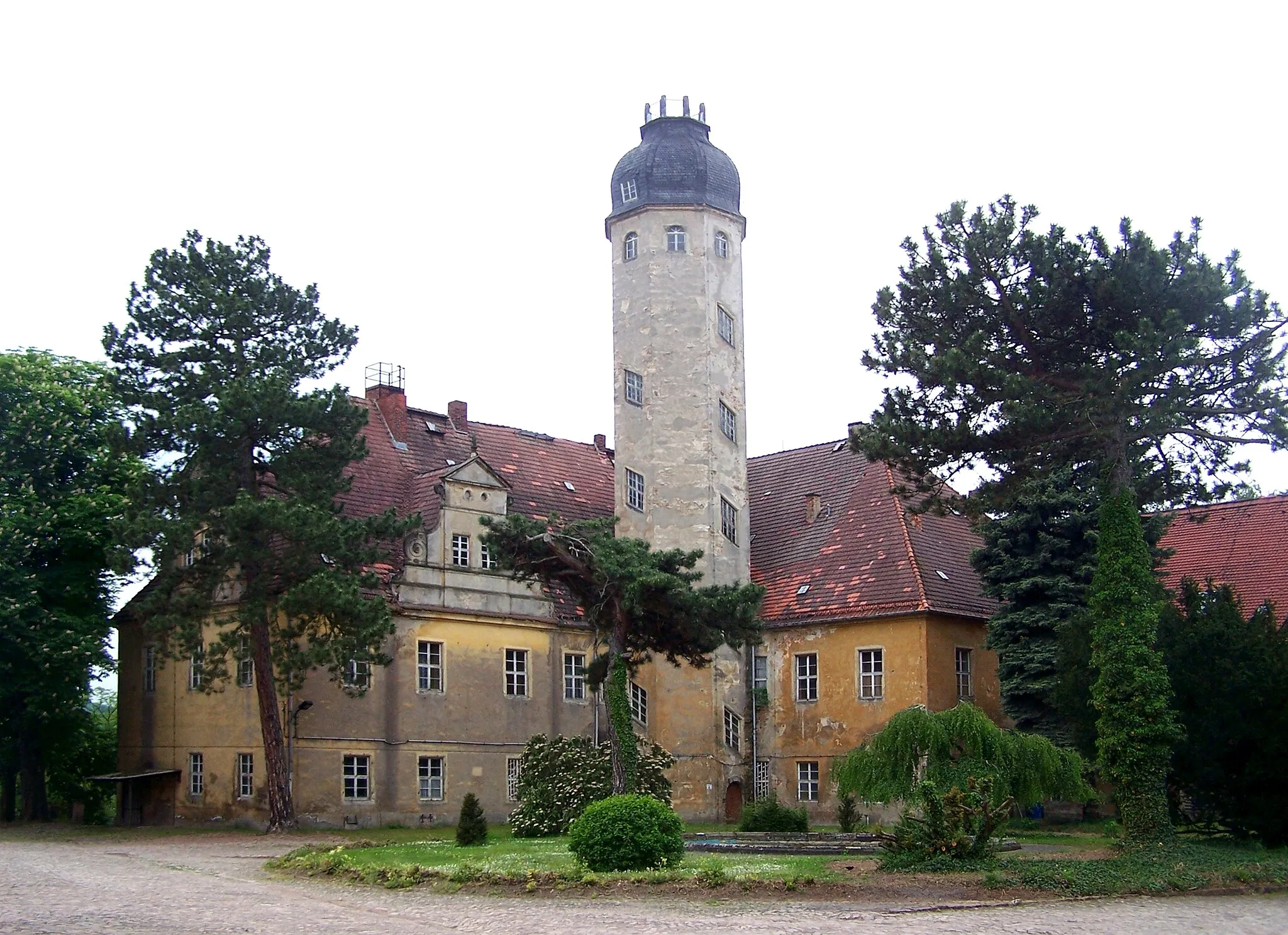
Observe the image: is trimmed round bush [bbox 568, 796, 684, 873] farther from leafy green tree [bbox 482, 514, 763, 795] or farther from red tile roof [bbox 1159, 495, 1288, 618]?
red tile roof [bbox 1159, 495, 1288, 618]

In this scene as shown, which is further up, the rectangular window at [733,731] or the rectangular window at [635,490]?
the rectangular window at [635,490]

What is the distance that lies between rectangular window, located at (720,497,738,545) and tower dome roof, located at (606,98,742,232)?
820cm

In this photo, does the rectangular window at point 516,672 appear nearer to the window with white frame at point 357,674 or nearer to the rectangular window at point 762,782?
the window with white frame at point 357,674

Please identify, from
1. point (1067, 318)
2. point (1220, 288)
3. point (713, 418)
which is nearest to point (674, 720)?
point (713, 418)

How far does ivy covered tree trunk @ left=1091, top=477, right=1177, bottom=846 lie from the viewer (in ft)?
75.8

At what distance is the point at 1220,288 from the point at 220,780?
2513 cm

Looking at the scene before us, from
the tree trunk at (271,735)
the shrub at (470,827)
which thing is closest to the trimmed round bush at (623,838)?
the shrub at (470,827)

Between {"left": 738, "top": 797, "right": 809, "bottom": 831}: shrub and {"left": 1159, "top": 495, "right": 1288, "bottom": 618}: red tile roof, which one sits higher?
{"left": 1159, "top": 495, "right": 1288, "bottom": 618}: red tile roof

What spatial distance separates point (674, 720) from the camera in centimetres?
3744

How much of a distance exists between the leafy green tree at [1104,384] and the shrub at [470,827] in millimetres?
9867

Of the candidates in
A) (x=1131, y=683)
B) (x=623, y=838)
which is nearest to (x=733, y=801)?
(x=1131, y=683)

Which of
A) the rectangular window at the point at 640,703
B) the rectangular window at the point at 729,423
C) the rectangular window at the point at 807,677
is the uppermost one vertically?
the rectangular window at the point at 729,423

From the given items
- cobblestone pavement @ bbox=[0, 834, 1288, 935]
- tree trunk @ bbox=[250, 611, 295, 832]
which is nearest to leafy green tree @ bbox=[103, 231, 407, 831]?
tree trunk @ bbox=[250, 611, 295, 832]

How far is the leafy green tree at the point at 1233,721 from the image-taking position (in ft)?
78.5
